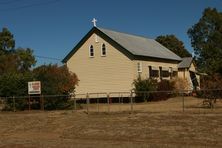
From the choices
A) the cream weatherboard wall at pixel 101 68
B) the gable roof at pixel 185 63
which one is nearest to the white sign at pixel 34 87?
the cream weatherboard wall at pixel 101 68

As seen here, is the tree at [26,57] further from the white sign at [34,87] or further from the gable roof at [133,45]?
the white sign at [34,87]

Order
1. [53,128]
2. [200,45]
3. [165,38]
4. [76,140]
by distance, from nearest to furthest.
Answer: [76,140]
[53,128]
[200,45]
[165,38]

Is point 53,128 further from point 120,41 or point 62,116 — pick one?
point 120,41

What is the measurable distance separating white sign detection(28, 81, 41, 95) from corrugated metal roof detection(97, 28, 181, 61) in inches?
491

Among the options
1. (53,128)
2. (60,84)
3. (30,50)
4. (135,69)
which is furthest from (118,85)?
(30,50)

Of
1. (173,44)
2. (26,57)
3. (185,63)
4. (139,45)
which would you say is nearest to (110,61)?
(139,45)

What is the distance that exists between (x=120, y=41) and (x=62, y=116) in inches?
776

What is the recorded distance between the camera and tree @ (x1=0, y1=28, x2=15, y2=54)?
8152 cm

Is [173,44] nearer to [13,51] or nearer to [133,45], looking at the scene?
[13,51]

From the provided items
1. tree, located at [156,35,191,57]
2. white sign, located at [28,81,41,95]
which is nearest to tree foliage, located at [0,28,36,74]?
tree, located at [156,35,191,57]

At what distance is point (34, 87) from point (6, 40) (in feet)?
159

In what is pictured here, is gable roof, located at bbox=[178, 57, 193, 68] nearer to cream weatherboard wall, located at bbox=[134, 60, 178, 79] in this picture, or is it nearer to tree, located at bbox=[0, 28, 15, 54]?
cream weatherboard wall, located at bbox=[134, 60, 178, 79]

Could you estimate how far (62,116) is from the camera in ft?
95.3

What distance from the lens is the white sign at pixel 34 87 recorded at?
35659 millimetres
